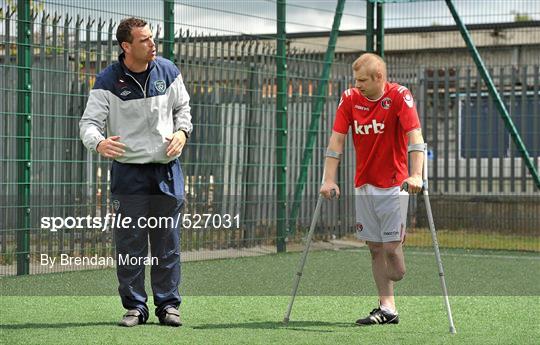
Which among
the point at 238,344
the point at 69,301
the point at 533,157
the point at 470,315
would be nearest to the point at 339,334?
the point at 238,344

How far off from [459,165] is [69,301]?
779 centimetres

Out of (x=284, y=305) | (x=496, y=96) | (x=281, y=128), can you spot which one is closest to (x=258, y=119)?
(x=281, y=128)

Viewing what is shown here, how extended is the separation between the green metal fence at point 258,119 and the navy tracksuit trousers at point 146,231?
3.36 meters

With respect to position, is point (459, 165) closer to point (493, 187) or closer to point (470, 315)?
point (493, 187)

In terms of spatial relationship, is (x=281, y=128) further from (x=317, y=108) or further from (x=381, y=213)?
(x=381, y=213)

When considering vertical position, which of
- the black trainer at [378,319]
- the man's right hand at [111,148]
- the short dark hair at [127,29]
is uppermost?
the short dark hair at [127,29]

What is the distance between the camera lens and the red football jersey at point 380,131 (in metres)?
6.74

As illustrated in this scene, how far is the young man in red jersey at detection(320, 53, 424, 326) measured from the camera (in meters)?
6.70

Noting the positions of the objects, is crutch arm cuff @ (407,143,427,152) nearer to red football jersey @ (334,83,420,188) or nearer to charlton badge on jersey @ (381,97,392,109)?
red football jersey @ (334,83,420,188)

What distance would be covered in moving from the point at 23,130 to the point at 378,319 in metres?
4.48

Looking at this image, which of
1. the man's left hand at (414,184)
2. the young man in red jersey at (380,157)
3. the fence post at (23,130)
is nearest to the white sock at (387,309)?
the young man in red jersey at (380,157)

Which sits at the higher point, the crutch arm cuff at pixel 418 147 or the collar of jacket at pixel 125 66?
the collar of jacket at pixel 125 66

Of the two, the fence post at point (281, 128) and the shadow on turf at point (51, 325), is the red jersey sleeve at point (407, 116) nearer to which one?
the shadow on turf at point (51, 325)

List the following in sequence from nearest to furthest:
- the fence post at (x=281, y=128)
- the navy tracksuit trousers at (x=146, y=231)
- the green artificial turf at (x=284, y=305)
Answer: the green artificial turf at (x=284, y=305), the navy tracksuit trousers at (x=146, y=231), the fence post at (x=281, y=128)
